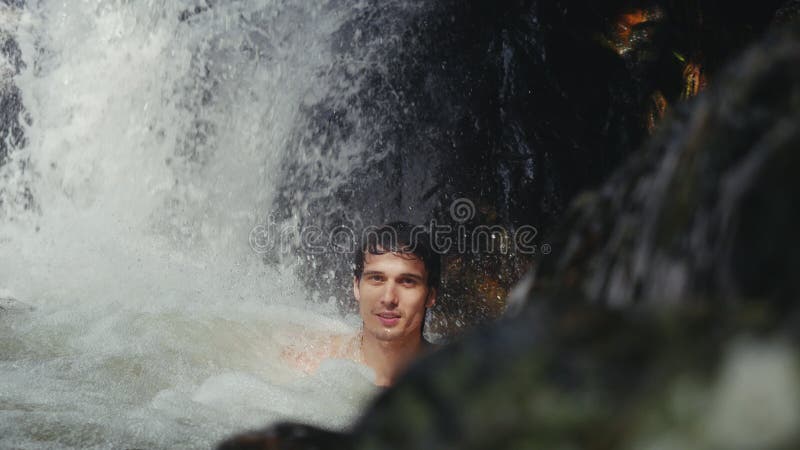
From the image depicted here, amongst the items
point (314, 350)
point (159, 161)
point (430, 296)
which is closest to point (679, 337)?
point (430, 296)

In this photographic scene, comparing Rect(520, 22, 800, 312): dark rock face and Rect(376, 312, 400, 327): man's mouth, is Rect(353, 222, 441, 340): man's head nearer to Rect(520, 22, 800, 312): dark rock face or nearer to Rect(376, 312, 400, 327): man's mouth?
Rect(376, 312, 400, 327): man's mouth

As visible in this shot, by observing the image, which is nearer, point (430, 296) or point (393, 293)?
point (393, 293)

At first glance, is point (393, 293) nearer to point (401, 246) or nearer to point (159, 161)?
point (401, 246)

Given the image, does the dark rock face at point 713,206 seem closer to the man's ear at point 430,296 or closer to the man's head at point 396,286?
the man's head at point 396,286

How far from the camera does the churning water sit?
6.37 metres

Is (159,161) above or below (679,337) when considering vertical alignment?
above

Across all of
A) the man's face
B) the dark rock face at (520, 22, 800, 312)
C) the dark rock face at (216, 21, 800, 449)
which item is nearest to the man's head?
the man's face

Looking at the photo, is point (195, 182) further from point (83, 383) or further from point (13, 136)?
point (83, 383)

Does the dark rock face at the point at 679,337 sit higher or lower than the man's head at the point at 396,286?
lower

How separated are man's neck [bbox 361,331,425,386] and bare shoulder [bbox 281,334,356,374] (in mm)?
336

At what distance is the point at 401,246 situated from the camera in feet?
15.8

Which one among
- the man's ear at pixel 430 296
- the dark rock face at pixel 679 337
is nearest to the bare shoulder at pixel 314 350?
the man's ear at pixel 430 296

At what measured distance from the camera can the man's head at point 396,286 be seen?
473cm

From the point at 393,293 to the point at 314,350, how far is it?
107cm
